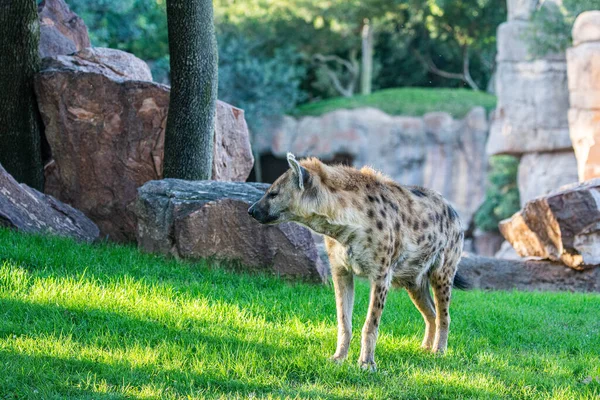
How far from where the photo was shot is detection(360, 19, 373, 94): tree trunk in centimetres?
3144

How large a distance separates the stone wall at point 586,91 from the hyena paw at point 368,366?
1516 centimetres

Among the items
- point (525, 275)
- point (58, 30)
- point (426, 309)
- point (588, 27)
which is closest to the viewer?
point (426, 309)

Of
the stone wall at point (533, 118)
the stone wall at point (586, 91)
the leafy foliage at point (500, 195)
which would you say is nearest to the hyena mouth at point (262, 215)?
the stone wall at point (586, 91)

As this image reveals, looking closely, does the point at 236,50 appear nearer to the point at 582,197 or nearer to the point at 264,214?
the point at 582,197

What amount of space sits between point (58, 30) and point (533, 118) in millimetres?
14636

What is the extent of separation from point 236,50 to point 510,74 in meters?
9.96

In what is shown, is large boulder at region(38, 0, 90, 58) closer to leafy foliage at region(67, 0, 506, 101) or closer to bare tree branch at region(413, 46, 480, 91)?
leafy foliage at region(67, 0, 506, 101)

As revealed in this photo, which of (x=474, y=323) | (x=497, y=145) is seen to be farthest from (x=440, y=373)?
(x=497, y=145)

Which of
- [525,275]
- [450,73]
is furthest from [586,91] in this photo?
[450,73]

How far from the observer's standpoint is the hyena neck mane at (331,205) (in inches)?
241

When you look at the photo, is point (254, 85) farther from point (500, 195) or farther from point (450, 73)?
point (450, 73)

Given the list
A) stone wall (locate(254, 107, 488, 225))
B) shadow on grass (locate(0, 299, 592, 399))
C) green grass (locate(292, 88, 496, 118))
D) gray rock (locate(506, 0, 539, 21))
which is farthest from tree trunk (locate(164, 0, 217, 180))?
green grass (locate(292, 88, 496, 118))

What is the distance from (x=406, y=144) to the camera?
2802 cm

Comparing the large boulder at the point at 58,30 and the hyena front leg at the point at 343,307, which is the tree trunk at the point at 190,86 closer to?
the large boulder at the point at 58,30
